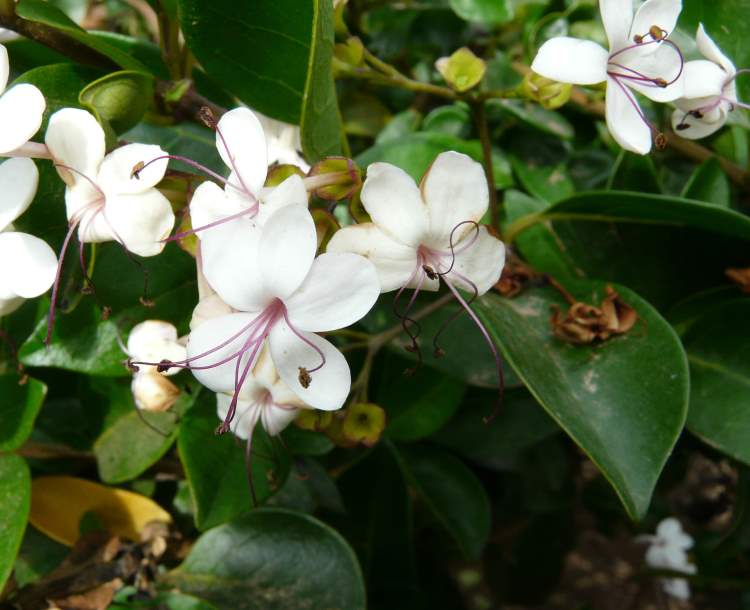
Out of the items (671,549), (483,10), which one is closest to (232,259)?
(483,10)

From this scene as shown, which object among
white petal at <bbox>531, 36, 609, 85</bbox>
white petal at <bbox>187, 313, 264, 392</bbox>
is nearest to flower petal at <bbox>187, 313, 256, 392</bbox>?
white petal at <bbox>187, 313, 264, 392</bbox>

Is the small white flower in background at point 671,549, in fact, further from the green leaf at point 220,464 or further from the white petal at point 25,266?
the white petal at point 25,266

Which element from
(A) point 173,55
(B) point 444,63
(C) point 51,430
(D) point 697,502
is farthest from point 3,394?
(D) point 697,502

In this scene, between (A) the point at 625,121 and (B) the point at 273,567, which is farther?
(B) the point at 273,567

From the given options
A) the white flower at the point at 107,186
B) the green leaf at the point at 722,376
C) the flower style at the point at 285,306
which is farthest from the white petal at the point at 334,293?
the green leaf at the point at 722,376

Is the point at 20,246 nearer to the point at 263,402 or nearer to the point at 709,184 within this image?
the point at 263,402

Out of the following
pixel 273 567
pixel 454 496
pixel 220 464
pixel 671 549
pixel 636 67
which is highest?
pixel 636 67

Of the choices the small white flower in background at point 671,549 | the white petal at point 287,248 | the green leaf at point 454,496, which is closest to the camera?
the white petal at point 287,248
